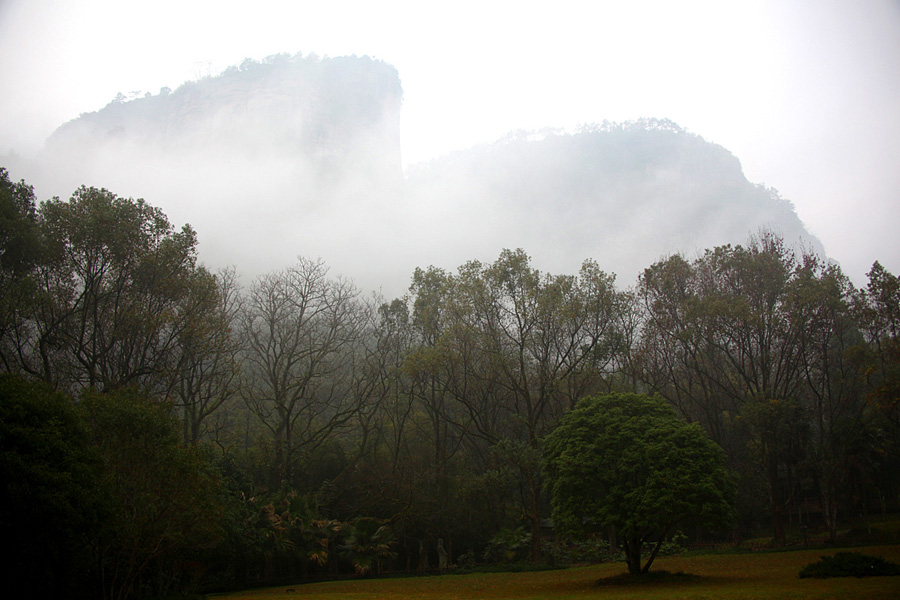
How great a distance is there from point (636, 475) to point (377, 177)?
99159 mm

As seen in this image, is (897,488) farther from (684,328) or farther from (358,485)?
(358,485)

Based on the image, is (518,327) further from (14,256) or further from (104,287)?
(14,256)

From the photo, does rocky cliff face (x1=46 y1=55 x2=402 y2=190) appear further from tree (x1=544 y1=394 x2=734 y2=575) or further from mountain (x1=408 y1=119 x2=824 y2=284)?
tree (x1=544 y1=394 x2=734 y2=575)

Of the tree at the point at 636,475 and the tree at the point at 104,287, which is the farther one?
the tree at the point at 104,287

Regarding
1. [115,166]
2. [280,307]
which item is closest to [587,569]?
[280,307]

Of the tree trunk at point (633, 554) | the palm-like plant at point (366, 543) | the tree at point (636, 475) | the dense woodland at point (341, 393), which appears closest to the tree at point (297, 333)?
the dense woodland at point (341, 393)

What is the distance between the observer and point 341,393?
42875 millimetres

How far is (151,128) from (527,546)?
113474 millimetres

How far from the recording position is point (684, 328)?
102ft

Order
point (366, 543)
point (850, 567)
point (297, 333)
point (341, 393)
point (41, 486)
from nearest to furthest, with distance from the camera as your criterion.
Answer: point (41, 486)
point (850, 567)
point (366, 543)
point (297, 333)
point (341, 393)

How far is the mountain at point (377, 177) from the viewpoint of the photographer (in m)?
84.7

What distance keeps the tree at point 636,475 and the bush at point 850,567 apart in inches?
104

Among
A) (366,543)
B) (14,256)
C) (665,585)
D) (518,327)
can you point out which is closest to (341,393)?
(366,543)

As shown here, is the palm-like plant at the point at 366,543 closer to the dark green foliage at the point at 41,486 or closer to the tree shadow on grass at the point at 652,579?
the tree shadow on grass at the point at 652,579
